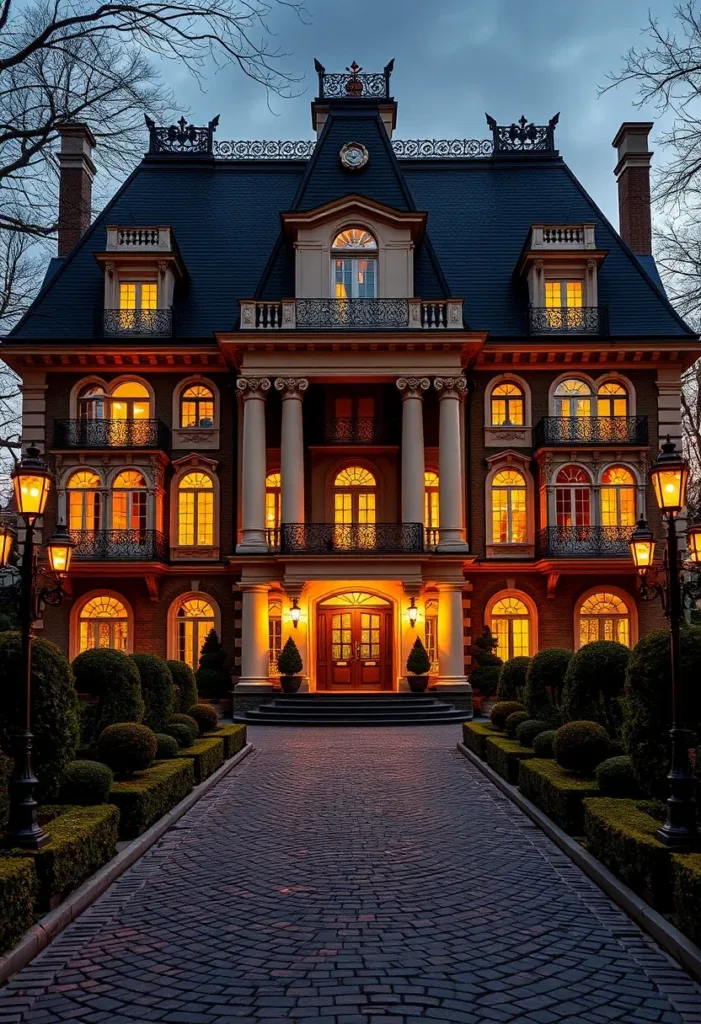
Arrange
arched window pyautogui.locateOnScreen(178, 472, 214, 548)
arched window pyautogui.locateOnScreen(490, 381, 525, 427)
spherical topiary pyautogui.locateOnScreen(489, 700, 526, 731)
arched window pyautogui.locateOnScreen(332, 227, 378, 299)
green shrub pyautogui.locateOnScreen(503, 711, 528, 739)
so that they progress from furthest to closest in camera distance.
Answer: arched window pyautogui.locateOnScreen(490, 381, 525, 427)
arched window pyautogui.locateOnScreen(178, 472, 214, 548)
arched window pyautogui.locateOnScreen(332, 227, 378, 299)
spherical topiary pyautogui.locateOnScreen(489, 700, 526, 731)
green shrub pyautogui.locateOnScreen(503, 711, 528, 739)

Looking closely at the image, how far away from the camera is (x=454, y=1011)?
5.68m

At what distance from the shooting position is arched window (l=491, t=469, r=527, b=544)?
100 ft

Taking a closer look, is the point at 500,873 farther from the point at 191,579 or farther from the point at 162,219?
the point at 162,219

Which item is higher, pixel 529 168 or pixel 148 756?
pixel 529 168

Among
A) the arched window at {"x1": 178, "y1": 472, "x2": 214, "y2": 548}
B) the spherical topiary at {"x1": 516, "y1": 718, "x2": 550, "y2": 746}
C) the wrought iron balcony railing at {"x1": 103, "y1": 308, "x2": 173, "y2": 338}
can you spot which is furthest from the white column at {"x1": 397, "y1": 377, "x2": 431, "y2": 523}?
the spherical topiary at {"x1": 516, "y1": 718, "x2": 550, "y2": 746}

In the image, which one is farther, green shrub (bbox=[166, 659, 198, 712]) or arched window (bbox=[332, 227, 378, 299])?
arched window (bbox=[332, 227, 378, 299])

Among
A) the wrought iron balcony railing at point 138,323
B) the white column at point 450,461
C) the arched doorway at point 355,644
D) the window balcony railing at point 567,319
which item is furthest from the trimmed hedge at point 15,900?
the window balcony railing at point 567,319

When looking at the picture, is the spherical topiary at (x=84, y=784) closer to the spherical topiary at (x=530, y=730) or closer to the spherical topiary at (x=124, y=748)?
the spherical topiary at (x=124, y=748)

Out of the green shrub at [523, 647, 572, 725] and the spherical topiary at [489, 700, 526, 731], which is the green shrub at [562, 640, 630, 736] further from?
the spherical topiary at [489, 700, 526, 731]

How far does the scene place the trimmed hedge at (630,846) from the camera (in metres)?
7.51

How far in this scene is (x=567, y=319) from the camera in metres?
31.0

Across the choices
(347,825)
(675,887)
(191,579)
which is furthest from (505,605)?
(675,887)

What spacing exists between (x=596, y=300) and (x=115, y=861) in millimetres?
26166

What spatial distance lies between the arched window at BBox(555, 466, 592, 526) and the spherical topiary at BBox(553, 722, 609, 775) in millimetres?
18577
